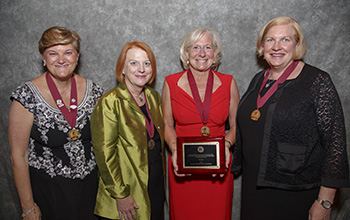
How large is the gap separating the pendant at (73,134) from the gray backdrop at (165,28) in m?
1.06

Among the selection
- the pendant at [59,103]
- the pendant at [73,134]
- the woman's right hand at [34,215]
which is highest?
the pendant at [59,103]

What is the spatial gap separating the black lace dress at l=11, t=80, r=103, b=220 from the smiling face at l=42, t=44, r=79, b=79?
8.6 inches

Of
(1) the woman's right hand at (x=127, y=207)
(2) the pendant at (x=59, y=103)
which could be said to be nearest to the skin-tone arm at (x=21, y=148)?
(2) the pendant at (x=59, y=103)

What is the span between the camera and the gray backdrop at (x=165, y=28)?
285 cm

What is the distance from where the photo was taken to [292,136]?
6.59 feet

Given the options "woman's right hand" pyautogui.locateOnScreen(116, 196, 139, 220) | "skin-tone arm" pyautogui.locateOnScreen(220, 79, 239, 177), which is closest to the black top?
"skin-tone arm" pyautogui.locateOnScreen(220, 79, 239, 177)

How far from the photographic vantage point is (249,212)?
2357 mm

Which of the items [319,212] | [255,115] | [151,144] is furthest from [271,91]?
[151,144]

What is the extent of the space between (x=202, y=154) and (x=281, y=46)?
1075mm

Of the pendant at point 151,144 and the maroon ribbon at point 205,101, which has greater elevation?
the maroon ribbon at point 205,101

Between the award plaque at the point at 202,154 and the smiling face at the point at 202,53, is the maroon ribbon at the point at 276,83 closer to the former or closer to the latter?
the award plaque at the point at 202,154

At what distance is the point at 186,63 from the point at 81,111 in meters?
1.14

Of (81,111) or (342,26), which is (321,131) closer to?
(342,26)

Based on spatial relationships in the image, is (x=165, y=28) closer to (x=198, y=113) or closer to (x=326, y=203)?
(x=198, y=113)
